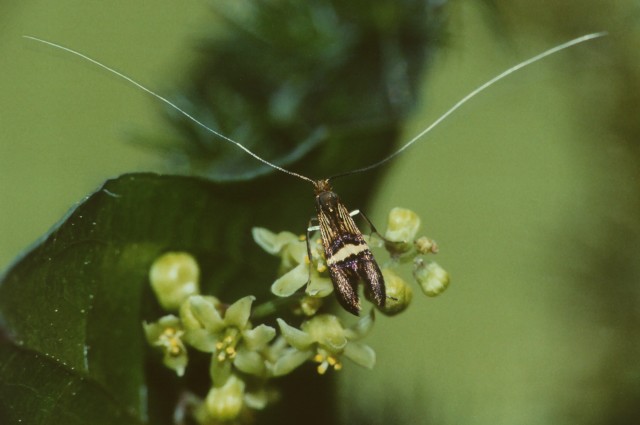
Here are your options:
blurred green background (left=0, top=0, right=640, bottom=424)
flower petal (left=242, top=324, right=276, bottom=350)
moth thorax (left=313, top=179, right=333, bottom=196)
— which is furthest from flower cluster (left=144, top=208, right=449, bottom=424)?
blurred green background (left=0, top=0, right=640, bottom=424)

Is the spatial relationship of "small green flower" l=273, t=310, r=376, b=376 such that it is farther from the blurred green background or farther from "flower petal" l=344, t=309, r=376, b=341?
the blurred green background

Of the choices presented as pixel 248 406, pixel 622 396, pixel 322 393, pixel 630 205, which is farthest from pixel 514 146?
pixel 248 406

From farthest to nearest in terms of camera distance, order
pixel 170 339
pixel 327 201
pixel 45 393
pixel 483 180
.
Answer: pixel 483 180 < pixel 327 201 < pixel 170 339 < pixel 45 393

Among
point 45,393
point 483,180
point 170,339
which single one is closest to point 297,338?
point 170,339

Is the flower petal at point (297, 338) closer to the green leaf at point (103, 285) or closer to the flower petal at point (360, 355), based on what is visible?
the flower petal at point (360, 355)

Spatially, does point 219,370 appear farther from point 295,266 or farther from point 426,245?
point 426,245

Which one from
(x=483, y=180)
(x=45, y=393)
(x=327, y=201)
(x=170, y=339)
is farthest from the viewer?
(x=483, y=180)

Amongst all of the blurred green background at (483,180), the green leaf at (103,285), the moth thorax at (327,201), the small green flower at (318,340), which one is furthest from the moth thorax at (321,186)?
the blurred green background at (483,180)

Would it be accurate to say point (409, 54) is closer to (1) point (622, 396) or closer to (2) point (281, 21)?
(2) point (281, 21)
